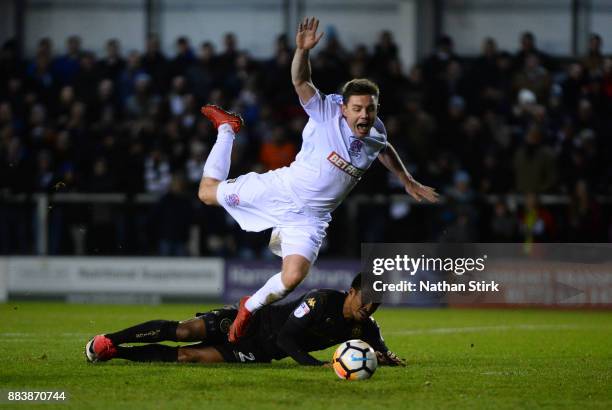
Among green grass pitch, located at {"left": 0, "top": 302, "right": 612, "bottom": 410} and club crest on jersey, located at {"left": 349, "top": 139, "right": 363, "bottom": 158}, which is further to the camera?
club crest on jersey, located at {"left": 349, "top": 139, "right": 363, "bottom": 158}

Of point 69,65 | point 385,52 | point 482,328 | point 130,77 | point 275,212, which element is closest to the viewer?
point 275,212

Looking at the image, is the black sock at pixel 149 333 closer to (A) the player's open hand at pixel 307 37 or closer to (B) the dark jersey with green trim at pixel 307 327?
(B) the dark jersey with green trim at pixel 307 327

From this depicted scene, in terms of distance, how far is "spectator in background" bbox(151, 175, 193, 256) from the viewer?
18.1 meters

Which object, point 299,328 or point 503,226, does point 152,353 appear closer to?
point 299,328

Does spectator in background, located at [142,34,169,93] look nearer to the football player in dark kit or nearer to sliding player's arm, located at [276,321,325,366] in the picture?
the football player in dark kit

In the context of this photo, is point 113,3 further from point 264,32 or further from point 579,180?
point 579,180

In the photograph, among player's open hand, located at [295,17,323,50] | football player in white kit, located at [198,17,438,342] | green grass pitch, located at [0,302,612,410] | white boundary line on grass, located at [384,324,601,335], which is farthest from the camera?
white boundary line on grass, located at [384,324,601,335]

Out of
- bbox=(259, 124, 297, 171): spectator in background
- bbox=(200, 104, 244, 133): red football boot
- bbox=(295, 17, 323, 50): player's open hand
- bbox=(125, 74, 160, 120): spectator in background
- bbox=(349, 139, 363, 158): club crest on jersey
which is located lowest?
bbox=(259, 124, 297, 171): spectator in background

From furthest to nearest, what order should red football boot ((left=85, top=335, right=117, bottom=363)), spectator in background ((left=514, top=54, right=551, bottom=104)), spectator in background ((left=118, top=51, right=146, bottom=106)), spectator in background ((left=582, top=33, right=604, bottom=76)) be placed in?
spectator in background ((left=118, top=51, right=146, bottom=106)), spectator in background ((left=582, top=33, right=604, bottom=76)), spectator in background ((left=514, top=54, right=551, bottom=104)), red football boot ((left=85, top=335, right=117, bottom=363))

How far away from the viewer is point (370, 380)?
8859mm

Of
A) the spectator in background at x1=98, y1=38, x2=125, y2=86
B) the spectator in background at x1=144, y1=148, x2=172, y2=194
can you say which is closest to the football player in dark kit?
the spectator in background at x1=144, y1=148, x2=172, y2=194

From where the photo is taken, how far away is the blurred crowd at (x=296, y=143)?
17969 millimetres

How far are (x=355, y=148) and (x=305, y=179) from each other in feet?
1.65

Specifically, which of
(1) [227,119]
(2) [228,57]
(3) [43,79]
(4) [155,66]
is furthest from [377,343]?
(3) [43,79]
